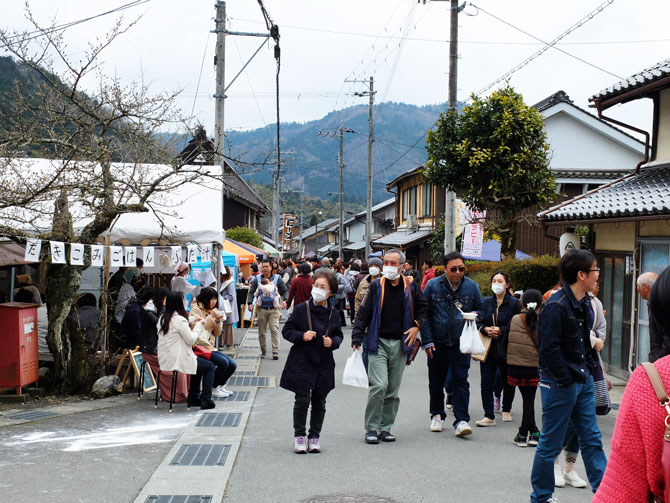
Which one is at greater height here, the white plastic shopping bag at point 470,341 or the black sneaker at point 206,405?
the white plastic shopping bag at point 470,341

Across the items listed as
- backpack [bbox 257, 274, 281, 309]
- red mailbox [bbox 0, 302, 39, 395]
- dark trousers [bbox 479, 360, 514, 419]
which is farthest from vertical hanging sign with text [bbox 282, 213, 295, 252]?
dark trousers [bbox 479, 360, 514, 419]

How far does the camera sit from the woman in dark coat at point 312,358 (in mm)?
7070

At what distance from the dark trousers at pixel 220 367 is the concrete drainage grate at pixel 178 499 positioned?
410 centimetres

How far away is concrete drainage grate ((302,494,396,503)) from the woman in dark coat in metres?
1.43

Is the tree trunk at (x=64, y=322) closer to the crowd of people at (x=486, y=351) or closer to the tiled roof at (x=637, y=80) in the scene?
the crowd of people at (x=486, y=351)

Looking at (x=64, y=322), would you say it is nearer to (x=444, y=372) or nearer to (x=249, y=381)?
(x=249, y=381)

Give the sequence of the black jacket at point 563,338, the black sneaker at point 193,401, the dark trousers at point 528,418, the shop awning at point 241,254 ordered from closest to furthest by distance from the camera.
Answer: the black jacket at point 563,338 < the dark trousers at point 528,418 < the black sneaker at point 193,401 < the shop awning at point 241,254

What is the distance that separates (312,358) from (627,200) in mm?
6296

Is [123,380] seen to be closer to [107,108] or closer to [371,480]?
[107,108]

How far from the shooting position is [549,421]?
16.9ft

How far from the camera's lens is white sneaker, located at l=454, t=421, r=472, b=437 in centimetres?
758

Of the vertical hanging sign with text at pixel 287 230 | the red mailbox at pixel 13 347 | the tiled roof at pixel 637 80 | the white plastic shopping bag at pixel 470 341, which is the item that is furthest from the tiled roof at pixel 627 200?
the vertical hanging sign with text at pixel 287 230

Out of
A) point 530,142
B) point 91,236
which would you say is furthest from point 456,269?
point 530,142

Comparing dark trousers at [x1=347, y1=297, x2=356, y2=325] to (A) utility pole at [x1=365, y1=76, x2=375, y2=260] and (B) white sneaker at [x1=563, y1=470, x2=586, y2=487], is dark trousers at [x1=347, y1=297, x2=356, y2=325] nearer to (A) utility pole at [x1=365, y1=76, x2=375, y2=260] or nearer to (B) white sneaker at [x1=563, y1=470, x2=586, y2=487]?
(A) utility pole at [x1=365, y1=76, x2=375, y2=260]
